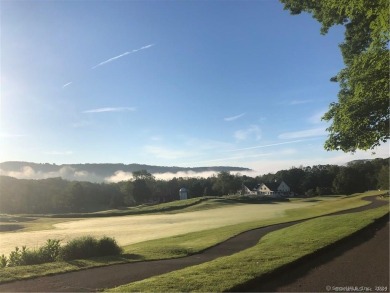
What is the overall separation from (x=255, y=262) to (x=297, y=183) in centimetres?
17090

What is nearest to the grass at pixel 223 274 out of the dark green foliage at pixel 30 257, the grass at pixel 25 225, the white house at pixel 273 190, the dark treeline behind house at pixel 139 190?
the dark green foliage at pixel 30 257

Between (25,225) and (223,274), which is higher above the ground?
(223,274)

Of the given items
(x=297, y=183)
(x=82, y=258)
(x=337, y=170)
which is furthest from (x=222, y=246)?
(x=297, y=183)

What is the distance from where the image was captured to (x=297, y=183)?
17788 cm

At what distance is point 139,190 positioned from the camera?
166 m

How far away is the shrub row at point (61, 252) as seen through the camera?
16781mm

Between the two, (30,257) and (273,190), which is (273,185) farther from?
(30,257)

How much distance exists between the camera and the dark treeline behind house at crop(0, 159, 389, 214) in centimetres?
14500

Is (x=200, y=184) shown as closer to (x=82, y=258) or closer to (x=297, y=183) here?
(x=297, y=183)

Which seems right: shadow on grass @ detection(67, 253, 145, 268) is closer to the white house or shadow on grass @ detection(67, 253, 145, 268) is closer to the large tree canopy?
the large tree canopy

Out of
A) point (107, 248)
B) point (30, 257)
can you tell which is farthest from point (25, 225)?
point (30, 257)

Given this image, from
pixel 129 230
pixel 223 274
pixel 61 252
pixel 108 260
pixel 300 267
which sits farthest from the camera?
pixel 129 230

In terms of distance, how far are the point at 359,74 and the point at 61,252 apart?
15.9 metres

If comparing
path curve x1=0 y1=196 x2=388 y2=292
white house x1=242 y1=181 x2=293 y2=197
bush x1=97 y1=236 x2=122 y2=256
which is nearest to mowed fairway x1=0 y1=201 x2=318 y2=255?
bush x1=97 y1=236 x2=122 y2=256
